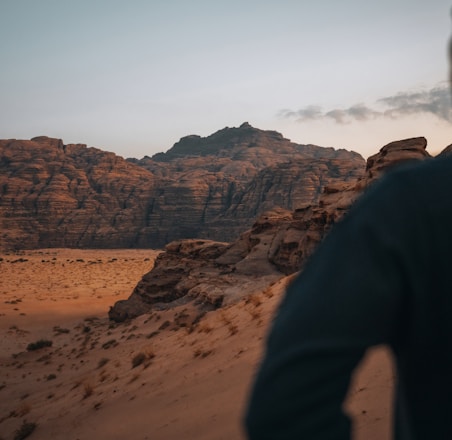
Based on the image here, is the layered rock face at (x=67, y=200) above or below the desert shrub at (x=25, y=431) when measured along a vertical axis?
above

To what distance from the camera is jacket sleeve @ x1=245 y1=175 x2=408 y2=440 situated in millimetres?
724

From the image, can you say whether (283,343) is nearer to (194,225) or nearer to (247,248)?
(247,248)

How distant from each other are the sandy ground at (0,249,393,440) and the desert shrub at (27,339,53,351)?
0.23 metres

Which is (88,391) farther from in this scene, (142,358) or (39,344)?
(39,344)

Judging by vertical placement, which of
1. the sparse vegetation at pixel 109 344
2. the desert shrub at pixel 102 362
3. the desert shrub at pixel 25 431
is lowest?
the sparse vegetation at pixel 109 344

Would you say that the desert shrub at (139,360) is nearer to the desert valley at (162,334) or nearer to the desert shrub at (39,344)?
the desert valley at (162,334)

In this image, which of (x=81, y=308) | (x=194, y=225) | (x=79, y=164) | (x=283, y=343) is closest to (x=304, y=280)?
(x=283, y=343)

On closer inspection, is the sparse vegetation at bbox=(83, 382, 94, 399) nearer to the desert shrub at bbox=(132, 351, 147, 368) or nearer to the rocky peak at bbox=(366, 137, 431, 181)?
the desert shrub at bbox=(132, 351, 147, 368)

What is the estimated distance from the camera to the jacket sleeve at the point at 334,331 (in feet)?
2.38

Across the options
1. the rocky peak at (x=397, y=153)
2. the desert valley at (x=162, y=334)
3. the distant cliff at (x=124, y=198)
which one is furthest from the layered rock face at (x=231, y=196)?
the rocky peak at (x=397, y=153)

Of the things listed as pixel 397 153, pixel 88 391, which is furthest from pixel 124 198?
pixel 88 391

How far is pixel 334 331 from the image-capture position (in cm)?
73

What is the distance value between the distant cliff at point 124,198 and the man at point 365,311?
226 feet

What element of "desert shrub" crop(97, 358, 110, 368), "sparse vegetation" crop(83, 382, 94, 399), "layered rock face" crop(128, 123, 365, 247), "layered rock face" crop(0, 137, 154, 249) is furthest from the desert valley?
"layered rock face" crop(0, 137, 154, 249)
